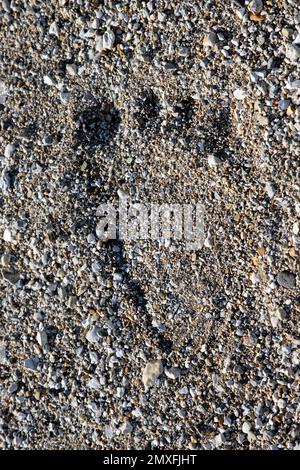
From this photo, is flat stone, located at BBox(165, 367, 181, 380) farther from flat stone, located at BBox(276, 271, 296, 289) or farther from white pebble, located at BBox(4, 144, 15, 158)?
white pebble, located at BBox(4, 144, 15, 158)

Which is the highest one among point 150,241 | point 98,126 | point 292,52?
point 292,52

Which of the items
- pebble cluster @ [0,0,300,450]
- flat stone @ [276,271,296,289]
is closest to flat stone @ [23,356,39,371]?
pebble cluster @ [0,0,300,450]

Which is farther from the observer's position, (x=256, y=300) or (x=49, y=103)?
(x=49, y=103)

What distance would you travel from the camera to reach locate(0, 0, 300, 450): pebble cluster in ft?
8.68

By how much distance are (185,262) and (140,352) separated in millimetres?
466

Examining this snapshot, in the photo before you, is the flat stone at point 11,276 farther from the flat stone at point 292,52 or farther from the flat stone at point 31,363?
the flat stone at point 292,52

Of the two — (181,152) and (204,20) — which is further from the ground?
(204,20)

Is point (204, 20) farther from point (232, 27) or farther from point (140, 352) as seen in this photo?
point (140, 352)

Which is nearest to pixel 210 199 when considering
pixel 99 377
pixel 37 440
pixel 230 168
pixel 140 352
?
pixel 230 168

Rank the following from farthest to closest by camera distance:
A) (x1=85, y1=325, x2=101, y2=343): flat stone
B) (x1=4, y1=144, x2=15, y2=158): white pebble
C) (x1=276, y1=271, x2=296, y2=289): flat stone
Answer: (x1=4, y1=144, x2=15, y2=158): white pebble < (x1=85, y1=325, x2=101, y2=343): flat stone < (x1=276, y1=271, x2=296, y2=289): flat stone

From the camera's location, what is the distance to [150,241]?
2752 millimetres

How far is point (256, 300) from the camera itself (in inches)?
105

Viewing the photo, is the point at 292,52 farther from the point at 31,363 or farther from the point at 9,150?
the point at 31,363

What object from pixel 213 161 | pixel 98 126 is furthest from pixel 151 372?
pixel 98 126
